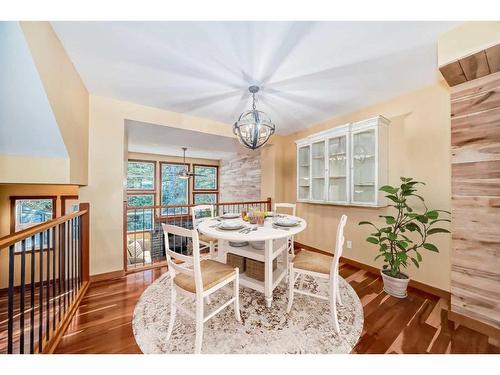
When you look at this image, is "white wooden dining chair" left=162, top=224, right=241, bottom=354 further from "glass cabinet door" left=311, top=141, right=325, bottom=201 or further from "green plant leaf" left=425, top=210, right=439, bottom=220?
"glass cabinet door" left=311, top=141, right=325, bottom=201

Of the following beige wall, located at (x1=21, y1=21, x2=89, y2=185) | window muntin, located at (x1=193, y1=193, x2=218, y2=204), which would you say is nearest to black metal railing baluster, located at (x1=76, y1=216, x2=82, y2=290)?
beige wall, located at (x1=21, y1=21, x2=89, y2=185)

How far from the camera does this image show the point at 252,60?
173 cm

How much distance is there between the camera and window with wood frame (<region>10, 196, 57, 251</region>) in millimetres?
3754

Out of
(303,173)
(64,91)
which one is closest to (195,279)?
(64,91)

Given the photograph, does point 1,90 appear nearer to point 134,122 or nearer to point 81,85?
point 81,85

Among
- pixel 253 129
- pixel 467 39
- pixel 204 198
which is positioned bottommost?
pixel 204 198

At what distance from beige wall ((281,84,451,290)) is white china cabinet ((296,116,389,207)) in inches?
6.7

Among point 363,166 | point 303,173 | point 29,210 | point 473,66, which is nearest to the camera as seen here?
point 473,66

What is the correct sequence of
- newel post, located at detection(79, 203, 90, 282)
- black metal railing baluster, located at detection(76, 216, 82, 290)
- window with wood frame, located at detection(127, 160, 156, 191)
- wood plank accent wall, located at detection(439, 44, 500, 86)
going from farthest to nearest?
window with wood frame, located at detection(127, 160, 156, 191), newel post, located at detection(79, 203, 90, 282), black metal railing baluster, located at detection(76, 216, 82, 290), wood plank accent wall, located at detection(439, 44, 500, 86)

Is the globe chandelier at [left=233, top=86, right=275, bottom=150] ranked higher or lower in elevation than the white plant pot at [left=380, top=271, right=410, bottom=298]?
higher

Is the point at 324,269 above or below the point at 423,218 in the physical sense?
below

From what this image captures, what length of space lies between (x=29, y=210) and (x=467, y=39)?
6.78 m

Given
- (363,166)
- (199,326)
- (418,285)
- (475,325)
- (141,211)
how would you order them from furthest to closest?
1. (141,211)
2. (363,166)
3. (418,285)
4. (475,325)
5. (199,326)

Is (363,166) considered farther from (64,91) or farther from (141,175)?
(141,175)
